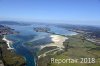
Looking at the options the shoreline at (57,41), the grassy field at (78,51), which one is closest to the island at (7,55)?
the grassy field at (78,51)

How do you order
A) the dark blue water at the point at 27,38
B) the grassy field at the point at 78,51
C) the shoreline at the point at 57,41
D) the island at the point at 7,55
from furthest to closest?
the shoreline at the point at 57,41 → the dark blue water at the point at 27,38 → the grassy field at the point at 78,51 → the island at the point at 7,55

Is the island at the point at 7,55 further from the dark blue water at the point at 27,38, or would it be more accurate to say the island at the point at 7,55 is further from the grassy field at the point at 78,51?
the grassy field at the point at 78,51

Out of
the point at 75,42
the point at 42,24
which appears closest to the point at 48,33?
the point at 42,24

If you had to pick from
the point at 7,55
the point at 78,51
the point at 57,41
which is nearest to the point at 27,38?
the point at 57,41

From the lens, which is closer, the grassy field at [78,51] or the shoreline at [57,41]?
the grassy field at [78,51]

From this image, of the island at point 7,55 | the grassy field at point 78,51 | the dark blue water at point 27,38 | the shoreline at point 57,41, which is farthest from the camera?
the shoreline at point 57,41

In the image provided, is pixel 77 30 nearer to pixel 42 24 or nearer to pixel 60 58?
pixel 42 24

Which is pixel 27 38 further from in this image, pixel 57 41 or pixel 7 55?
pixel 7 55
